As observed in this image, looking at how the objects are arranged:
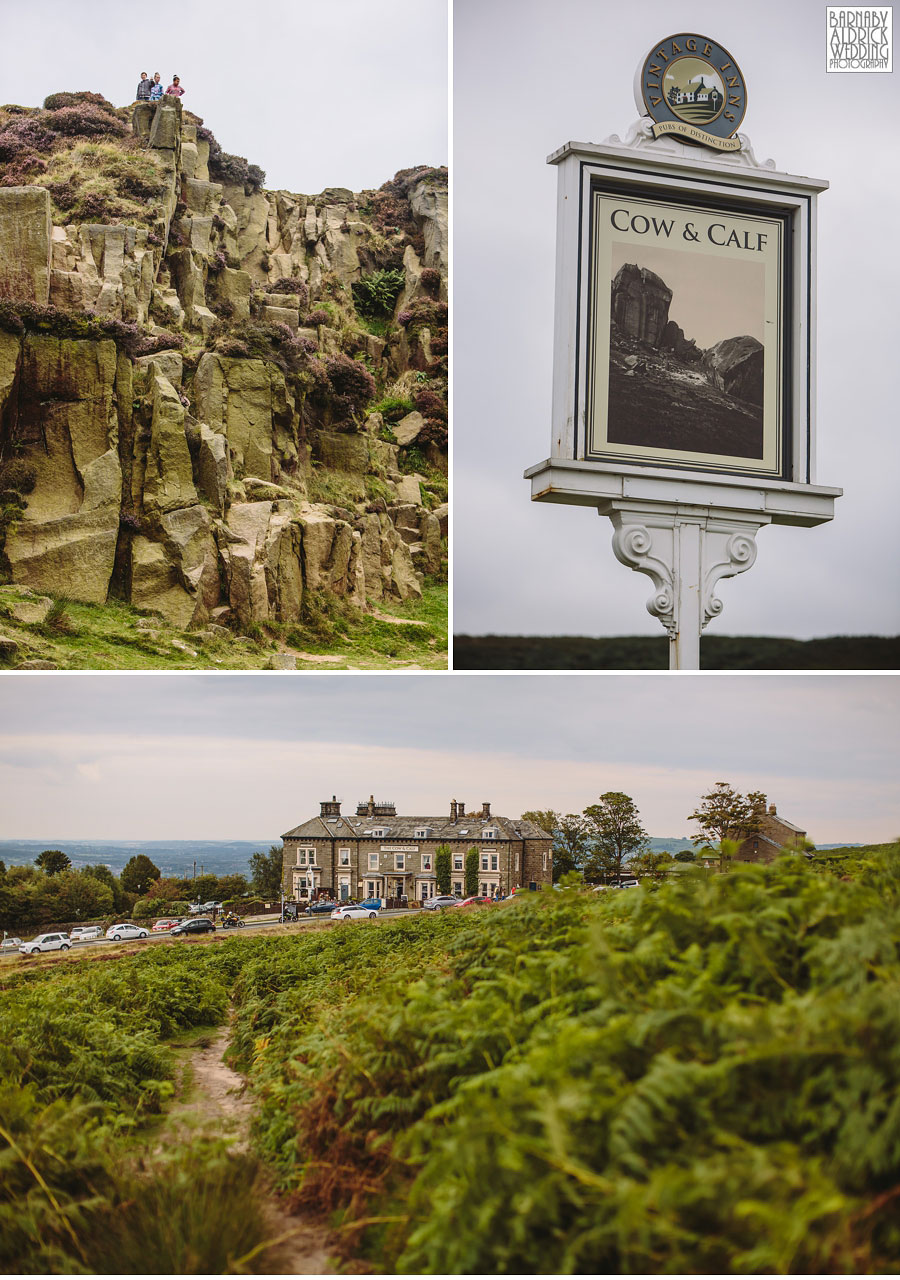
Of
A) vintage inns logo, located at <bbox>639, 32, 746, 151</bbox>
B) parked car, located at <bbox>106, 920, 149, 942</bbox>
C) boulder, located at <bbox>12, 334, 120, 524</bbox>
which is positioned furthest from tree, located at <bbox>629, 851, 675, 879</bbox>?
boulder, located at <bbox>12, 334, 120, 524</bbox>

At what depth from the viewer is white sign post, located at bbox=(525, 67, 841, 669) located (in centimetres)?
669

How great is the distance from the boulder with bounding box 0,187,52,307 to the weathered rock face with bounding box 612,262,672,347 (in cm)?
1443

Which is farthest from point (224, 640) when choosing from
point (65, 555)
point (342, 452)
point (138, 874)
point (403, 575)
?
point (138, 874)

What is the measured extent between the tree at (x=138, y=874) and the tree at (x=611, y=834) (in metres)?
4.93

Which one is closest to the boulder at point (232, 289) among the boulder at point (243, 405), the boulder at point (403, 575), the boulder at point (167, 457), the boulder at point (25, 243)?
the boulder at point (243, 405)

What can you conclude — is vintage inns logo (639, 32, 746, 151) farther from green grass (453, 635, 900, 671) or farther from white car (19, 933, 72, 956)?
white car (19, 933, 72, 956)

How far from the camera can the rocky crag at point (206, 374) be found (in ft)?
58.6

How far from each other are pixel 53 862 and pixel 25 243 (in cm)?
1250

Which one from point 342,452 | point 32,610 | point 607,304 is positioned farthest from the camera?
point 342,452

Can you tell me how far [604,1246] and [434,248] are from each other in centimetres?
2529

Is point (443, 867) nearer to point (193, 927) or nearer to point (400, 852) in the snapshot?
point (400, 852)

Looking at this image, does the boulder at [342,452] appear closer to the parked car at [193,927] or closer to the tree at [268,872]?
the tree at [268,872]

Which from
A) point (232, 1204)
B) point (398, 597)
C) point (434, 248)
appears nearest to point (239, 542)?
point (398, 597)

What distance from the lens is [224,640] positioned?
1764 cm
